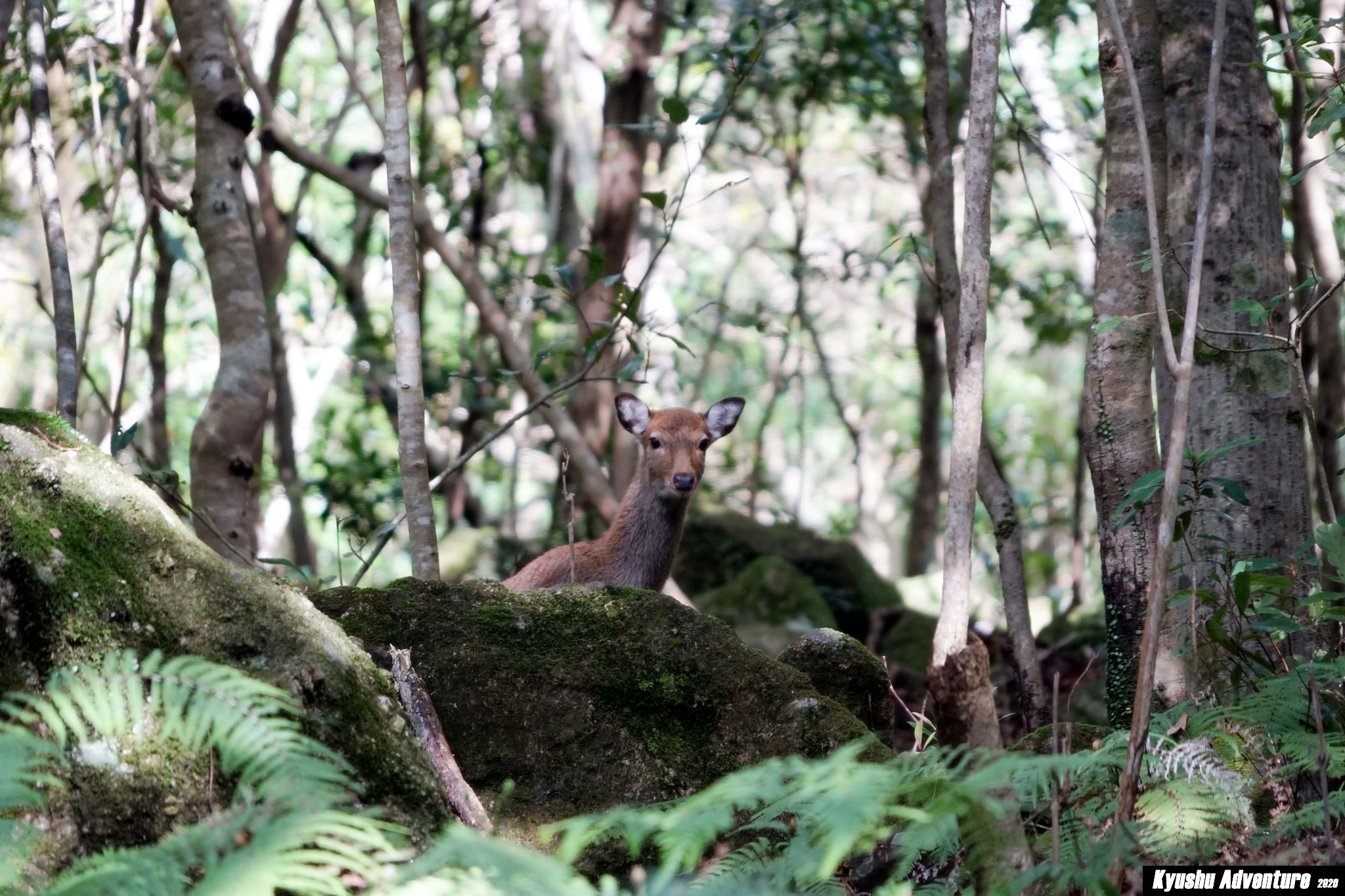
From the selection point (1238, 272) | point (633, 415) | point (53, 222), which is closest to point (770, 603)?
point (633, 415)

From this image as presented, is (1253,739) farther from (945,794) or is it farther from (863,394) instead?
(863,394)

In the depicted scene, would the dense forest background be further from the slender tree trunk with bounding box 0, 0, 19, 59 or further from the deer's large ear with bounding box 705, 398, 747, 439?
the deer's large ear with bounding box 705, 398, 747, 439

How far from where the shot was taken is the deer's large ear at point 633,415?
8922 mm

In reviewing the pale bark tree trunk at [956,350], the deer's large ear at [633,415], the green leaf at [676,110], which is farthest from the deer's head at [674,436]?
the green leaf at [676,110]

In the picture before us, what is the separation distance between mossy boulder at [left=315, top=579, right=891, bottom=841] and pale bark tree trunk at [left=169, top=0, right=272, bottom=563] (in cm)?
210

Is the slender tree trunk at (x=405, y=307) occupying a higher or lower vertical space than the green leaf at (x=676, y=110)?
lower

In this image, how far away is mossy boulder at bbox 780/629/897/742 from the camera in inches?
199

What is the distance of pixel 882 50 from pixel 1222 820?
950 centimetres

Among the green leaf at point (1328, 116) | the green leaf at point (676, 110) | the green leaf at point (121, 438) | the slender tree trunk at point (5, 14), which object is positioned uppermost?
the slender tree trunk at point (5, 14)

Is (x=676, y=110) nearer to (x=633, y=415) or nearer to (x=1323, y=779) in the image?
(x=633, y=415)

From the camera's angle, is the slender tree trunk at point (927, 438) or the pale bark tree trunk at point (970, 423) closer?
A: the pale bark tree trunk at point (970, 423)

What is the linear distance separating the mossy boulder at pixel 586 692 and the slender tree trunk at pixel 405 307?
98 centimetres

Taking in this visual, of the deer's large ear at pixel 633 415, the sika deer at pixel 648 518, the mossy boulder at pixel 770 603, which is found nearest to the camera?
the sika deer at pixel 648 518

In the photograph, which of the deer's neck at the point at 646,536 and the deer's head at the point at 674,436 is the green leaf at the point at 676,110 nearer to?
the deer's head at the point at 674,436
